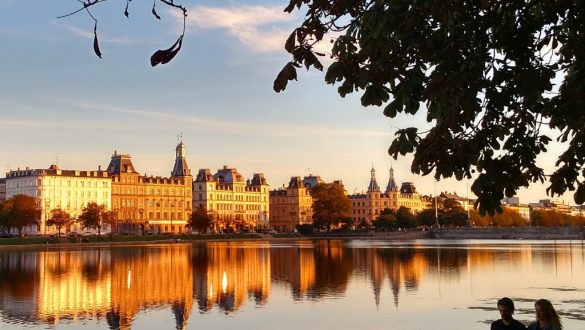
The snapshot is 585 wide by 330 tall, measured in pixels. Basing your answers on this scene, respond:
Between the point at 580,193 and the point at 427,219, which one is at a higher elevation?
the point at 580,193

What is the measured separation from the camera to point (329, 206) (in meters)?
163

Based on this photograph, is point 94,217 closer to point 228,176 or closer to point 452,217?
point 228,176

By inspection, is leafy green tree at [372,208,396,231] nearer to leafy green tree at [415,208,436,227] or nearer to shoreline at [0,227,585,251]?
shoreline at [0,227,585,251]

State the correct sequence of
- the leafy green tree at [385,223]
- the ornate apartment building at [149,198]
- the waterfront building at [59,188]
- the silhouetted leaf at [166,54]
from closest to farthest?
the silhouetted leaf at [166,54]
the waterfront building at [59,188]
the ornate apartment building at [149,198]
the leafy green tree at [385,223]

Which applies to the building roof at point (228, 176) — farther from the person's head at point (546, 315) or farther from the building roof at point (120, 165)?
the person's head at point (546, 315)

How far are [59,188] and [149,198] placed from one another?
2280 cm

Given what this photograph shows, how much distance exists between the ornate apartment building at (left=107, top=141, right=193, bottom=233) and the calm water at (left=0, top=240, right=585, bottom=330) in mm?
108611

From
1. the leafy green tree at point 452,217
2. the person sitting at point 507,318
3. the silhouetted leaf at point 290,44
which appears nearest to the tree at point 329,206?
the leafy green tree at point 452,217

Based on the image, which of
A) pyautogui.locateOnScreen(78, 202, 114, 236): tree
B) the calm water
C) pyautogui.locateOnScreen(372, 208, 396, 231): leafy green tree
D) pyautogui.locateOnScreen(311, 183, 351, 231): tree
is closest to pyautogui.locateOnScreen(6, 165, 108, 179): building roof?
pyautogui.locateOnScreen(78, 202, 114, 236): tree

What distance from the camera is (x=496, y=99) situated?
26.2 ft

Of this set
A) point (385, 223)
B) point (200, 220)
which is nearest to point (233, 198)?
point (200, 220)

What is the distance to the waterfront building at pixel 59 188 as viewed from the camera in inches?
5728

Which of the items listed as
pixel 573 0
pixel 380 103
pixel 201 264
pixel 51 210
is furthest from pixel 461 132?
pixel 51 210

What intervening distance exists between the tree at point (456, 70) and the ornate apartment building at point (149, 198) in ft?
493
